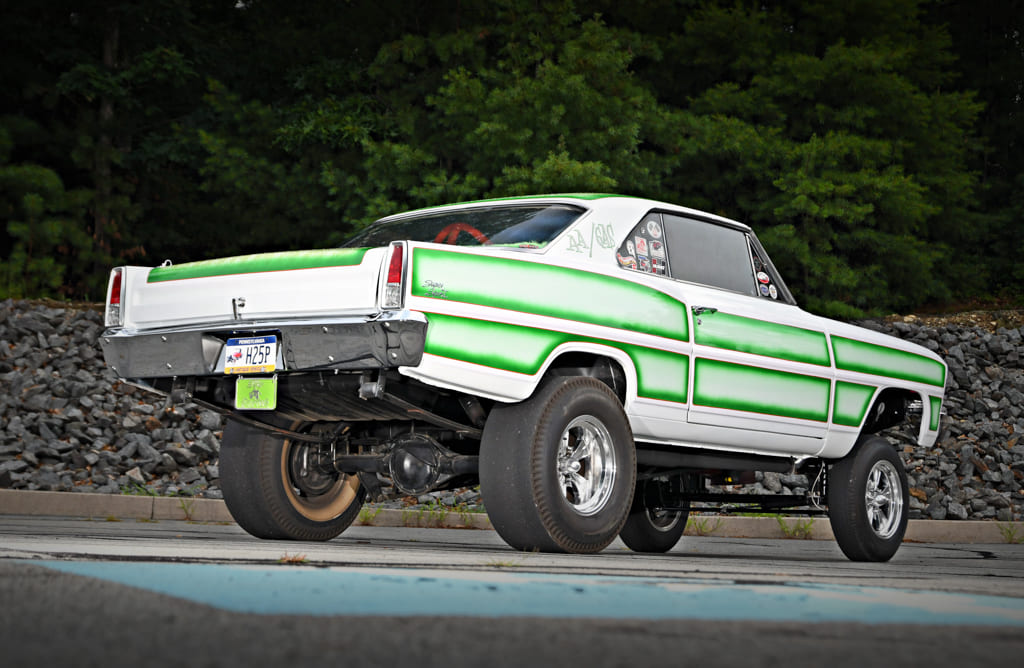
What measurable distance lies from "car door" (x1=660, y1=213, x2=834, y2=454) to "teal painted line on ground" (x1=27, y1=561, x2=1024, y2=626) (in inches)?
97.7

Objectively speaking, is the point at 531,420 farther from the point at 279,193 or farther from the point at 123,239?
the point at 123,239

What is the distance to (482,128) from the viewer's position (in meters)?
21.1

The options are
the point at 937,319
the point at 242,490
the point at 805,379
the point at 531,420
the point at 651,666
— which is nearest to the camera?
the point at 651,666

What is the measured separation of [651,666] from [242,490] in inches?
193

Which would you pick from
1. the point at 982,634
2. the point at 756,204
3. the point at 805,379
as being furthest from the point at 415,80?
the point at 982,634

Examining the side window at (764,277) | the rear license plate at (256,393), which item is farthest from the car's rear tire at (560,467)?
the side window at (764,277)

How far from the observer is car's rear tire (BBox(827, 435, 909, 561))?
796 cm

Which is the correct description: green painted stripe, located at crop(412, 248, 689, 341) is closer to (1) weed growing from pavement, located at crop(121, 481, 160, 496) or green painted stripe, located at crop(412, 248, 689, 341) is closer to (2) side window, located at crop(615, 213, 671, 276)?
(2) side window, located at crop(615, 213, 671, 276)

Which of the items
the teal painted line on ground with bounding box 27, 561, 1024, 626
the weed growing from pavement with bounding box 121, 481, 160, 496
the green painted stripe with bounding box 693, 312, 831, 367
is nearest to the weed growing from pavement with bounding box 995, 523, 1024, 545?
the green painted stripe with bounding box 693, 312, 831, 367

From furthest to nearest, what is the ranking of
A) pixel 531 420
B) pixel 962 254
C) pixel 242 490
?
pixel 962 254 < pixel 242 490 < pixel 531 420

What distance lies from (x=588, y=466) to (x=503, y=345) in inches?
35.4

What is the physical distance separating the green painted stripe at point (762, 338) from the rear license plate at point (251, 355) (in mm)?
2435

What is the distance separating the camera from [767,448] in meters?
7.55

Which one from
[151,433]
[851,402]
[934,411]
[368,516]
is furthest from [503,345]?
[151,433]
